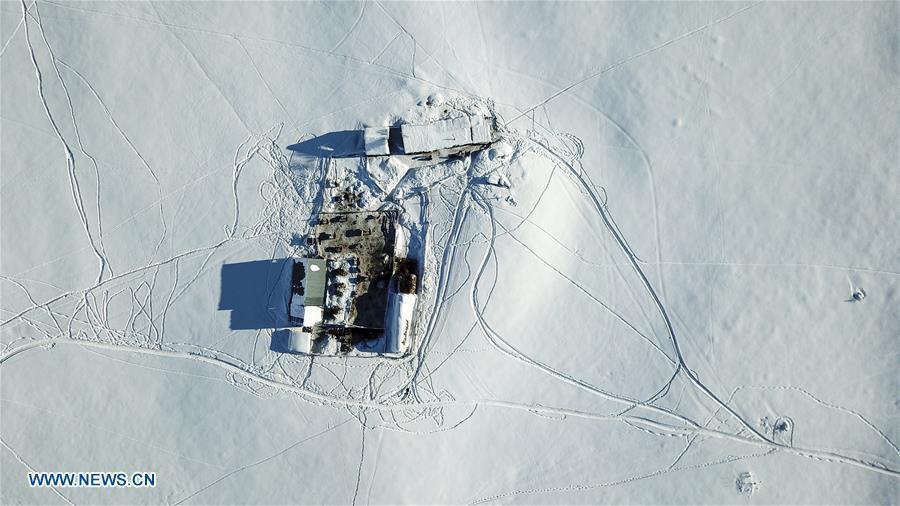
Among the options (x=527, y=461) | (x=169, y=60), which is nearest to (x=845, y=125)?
(x=527, y=461)

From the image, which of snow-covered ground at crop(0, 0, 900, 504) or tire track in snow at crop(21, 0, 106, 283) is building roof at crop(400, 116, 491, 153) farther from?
tire track in snow at crop(21, 0, 106, 283)

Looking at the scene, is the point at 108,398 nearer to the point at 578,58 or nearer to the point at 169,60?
the point at 169,60

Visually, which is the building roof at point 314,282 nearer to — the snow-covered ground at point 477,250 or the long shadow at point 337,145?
the snow-covered ground at point 477,250

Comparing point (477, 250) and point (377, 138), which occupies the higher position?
point (377, 138)

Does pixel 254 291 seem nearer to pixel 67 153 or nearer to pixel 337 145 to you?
pixel 337 145

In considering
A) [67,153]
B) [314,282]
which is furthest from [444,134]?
[67,153]
